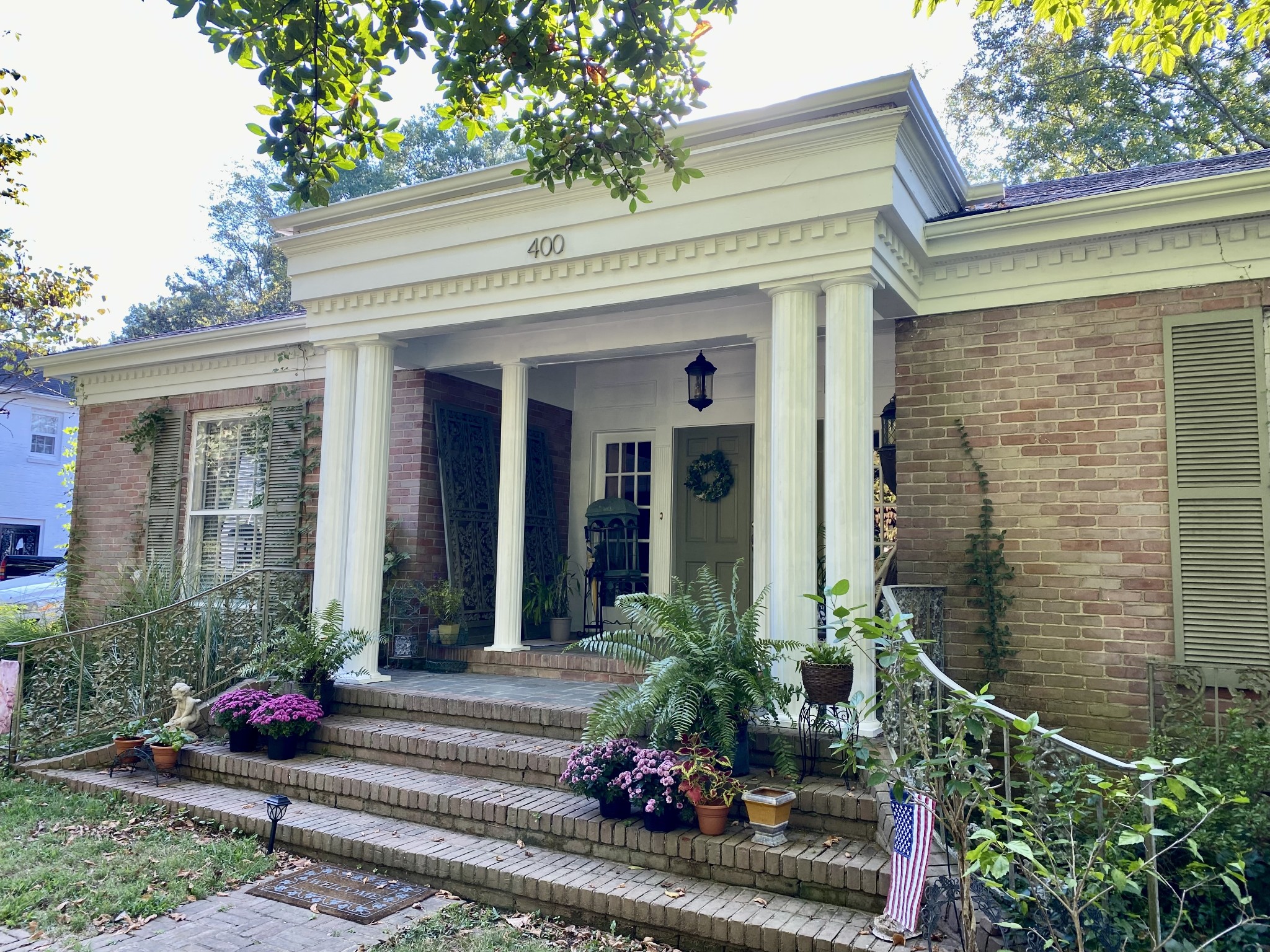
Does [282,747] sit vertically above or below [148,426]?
below

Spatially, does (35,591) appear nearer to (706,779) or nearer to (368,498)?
(368,498)

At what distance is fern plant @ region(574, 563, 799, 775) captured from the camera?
441 cm

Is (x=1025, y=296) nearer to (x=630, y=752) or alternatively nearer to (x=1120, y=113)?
(x=630, y=752)

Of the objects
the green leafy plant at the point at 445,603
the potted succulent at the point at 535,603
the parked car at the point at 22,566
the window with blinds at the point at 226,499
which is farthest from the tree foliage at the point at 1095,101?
the parked car at the point at 22,566

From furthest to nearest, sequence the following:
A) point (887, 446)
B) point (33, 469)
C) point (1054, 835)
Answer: point (33, 469) < point (887, 446) < point (1054, 835)

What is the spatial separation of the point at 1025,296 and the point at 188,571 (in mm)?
8519

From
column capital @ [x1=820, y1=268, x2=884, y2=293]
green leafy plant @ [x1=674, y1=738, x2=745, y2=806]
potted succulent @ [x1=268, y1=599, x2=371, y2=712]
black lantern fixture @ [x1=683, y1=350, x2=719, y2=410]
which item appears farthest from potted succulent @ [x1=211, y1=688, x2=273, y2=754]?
column capital @ [x1=820, y1=268, x2=884, y2=293]

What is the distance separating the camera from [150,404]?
10133mm

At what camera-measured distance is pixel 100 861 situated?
15.2 feet

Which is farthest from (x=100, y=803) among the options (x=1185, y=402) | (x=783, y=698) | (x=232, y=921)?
(x=1185, y=402)

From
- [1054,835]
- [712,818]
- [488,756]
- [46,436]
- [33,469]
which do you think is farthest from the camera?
[46,436]

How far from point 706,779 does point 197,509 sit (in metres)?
7.56

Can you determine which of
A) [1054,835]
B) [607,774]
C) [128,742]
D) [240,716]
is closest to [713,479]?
[607,774]

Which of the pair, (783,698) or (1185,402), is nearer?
(783,698)
